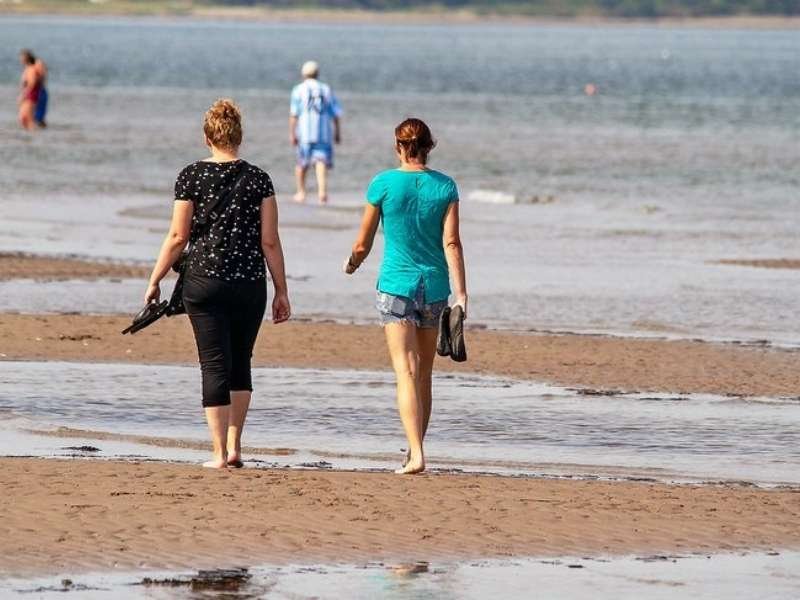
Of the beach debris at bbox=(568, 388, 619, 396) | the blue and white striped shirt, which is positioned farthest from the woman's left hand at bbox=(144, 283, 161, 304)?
the blue and white striped shirt

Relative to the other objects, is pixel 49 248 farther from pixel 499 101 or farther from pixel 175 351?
pixel 499 101

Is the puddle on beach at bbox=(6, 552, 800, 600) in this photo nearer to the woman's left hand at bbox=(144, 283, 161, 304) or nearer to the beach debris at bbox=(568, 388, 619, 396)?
the woman's left hand at bbox=(144, 283, 161, 304)

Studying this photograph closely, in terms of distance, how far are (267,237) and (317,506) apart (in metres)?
1.32

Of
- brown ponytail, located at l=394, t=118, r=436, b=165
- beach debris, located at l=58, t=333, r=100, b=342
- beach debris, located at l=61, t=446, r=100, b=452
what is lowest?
beach debris, located at l=58, t=333, r=100, b=342

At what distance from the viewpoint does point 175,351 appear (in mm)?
13445

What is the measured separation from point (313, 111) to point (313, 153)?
1.90 ft

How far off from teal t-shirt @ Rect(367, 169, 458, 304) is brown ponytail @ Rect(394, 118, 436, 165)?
10 cm

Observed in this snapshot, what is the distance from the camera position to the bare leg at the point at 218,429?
926cm

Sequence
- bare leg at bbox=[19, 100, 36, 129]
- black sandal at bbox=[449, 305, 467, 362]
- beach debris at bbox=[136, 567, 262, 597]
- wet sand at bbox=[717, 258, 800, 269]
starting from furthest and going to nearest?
bare leg at bbox=[19, 100, 36, 129]
wet sand at bbox=[717, 258, 800, 269]
black sandal at bbox=[449, 305, 467, 362]
beach debris at bbox=[136, 567, 262, 597]

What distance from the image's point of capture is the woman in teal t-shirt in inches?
362

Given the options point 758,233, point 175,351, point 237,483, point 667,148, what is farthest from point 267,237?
point 667,148

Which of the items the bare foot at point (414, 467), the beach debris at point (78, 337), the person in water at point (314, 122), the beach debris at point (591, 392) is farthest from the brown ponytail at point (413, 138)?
the person in water at point (314, 122)

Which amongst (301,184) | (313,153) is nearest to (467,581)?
(313,153)

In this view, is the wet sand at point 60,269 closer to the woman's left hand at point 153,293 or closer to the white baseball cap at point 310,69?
the white baseball cap at point 310,69
